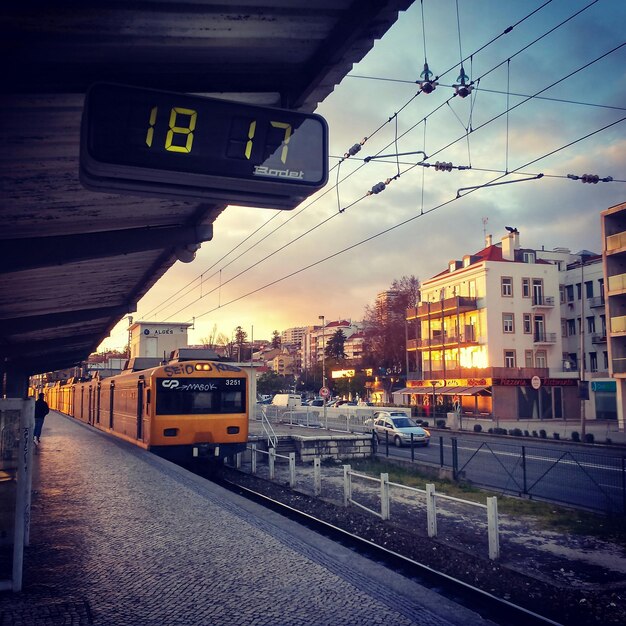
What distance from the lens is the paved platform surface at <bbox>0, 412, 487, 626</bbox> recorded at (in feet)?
18.7

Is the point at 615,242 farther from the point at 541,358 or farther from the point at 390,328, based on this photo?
the point at 390,328

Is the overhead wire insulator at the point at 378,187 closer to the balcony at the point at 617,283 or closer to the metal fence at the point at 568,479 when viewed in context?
the metal fence at the point at 568,479

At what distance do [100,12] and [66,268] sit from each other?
26.9ft

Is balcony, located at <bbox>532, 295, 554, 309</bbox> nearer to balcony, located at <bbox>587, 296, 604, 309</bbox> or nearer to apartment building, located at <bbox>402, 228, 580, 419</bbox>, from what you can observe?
apartment building, located at <bbox>402, 228, 580, 419</bbox>

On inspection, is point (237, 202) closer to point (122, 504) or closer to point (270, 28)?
point (270, 28)

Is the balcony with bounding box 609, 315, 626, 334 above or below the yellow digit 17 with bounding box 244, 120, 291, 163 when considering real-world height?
above

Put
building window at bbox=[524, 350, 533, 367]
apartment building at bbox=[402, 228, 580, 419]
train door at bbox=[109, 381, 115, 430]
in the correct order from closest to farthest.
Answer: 1. train door at bbox=[109, 381, 115, 430]
2. apartment building at bbox=[402, 228, 580, 419]
3. building window at bbox=[524, 350, 533, 367]

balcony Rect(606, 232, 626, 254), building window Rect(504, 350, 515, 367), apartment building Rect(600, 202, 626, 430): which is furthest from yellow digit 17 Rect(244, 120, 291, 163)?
building window Rect(504, 350, 515, 367)

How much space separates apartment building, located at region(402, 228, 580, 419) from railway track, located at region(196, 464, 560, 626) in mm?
36531

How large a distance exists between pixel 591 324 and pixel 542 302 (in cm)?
681

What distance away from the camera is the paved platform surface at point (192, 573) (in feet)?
18.7

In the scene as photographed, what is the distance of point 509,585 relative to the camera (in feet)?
27.8

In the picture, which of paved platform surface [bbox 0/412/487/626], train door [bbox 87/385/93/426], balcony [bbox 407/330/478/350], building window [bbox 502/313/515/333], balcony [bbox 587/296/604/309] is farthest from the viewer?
balcony [bbox 587/296/604/309]

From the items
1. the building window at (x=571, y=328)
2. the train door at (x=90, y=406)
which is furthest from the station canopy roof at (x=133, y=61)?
the building window at (x=571, y=328)
